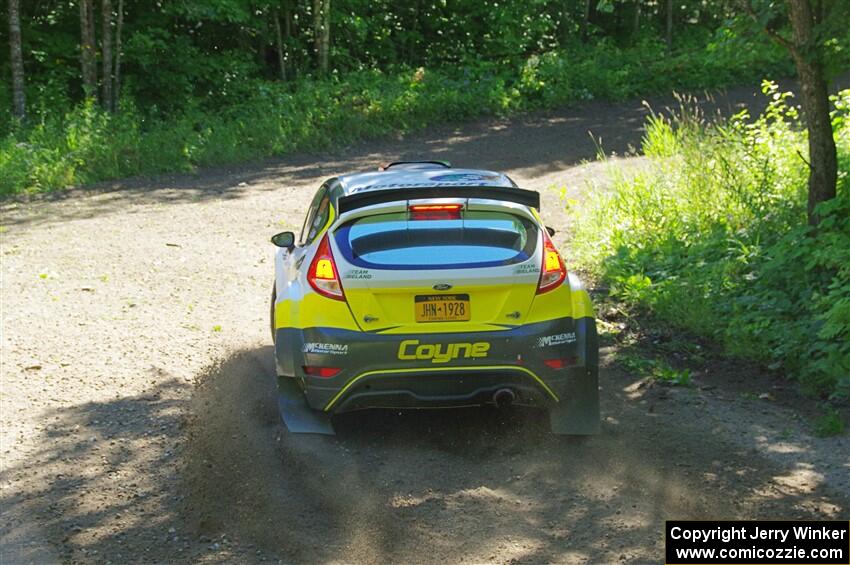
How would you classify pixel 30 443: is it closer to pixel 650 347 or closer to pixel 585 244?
pixel 650 347

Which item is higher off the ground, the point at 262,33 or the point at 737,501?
the point at 262,33

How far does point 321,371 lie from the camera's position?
7070 millimetres

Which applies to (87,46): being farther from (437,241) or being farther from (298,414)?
(437,241)

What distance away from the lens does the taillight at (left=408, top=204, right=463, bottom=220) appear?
727 cm

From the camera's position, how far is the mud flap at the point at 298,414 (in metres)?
7.35

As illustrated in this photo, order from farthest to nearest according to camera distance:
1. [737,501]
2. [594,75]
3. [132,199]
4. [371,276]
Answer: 1. [594,75]
2. [132,199]
3. [371,276]
4. [737,501]

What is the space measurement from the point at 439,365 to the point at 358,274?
2.60ft

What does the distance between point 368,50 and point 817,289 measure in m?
20.9

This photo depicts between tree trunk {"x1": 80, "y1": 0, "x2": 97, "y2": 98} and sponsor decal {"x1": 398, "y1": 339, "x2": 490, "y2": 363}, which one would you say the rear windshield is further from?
tree trunk {"x1": 80, "y1": 0, "x2": 97, "y2": 98}

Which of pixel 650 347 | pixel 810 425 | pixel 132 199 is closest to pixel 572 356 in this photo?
pixel 810 425

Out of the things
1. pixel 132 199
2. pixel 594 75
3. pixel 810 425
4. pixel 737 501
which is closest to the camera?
pixel 737 501

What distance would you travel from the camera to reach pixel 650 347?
390 inches

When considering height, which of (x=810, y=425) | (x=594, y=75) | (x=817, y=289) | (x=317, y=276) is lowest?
(x=810, y=425)

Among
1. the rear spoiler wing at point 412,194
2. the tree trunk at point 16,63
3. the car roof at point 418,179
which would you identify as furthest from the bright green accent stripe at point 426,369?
the tree trunk at point 16,63
